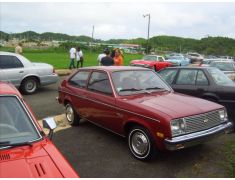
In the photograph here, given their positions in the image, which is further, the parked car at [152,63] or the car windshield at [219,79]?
the parked car at [152,63]

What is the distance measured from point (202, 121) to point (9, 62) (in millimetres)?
7918

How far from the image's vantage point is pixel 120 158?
5.60 meters

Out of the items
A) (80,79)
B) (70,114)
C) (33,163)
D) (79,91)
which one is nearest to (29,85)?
(70,114)

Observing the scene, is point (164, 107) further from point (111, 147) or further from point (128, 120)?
point (111, 147)

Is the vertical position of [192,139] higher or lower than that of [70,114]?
higher

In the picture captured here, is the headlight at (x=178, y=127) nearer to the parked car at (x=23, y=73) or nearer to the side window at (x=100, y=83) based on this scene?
the side window at (x=100, y=83)

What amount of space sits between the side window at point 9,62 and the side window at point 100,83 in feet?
17.1

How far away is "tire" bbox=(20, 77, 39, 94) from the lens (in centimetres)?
1153

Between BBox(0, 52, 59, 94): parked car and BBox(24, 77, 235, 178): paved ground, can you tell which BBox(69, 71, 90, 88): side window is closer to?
BBox(24, 77, 235, 178): paved ground

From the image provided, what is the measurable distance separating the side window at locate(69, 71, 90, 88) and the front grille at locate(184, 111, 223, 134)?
2.79 meters

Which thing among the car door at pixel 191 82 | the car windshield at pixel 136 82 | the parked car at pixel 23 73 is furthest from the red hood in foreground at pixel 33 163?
the parked car at pixel 23 73

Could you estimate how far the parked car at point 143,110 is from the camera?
507cm

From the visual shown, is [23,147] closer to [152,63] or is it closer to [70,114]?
[70,114]

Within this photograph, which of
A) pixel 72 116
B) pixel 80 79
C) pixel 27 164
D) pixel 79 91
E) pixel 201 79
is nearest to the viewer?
pixel 27 164
